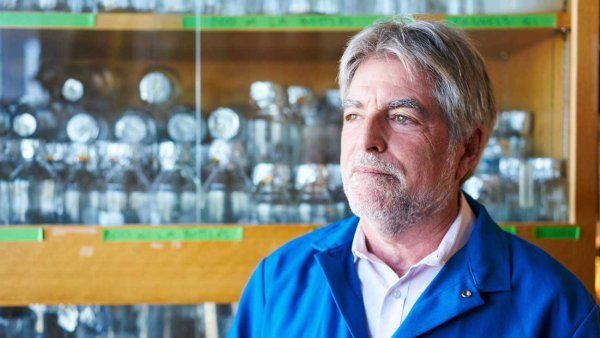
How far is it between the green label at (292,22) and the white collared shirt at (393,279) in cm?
62

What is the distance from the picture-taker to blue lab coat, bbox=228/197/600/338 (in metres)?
1.09

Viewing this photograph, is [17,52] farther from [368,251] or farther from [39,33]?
[368,251]

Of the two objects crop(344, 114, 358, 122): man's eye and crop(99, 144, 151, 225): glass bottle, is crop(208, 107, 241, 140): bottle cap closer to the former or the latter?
crop(99, 144, 151, 225): glass bottle

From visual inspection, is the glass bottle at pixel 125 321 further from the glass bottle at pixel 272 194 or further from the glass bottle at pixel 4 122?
the glass bottle at pixel 4 122

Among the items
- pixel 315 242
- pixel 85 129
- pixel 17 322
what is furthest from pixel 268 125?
pixel 17 322

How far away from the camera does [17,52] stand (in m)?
1.72

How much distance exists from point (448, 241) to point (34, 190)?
1.04 meters

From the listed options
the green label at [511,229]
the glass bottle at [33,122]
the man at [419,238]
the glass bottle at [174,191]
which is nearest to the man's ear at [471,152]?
the man at [419,238]

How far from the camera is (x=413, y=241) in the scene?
3.95 ft

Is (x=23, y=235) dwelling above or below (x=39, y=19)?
below

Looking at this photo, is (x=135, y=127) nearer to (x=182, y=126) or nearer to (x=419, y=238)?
(x=182, y=126)

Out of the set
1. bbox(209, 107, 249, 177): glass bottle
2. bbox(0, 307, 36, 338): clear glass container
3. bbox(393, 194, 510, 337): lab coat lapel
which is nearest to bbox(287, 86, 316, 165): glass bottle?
bbox(209, 107, 249, 177): glass bottle

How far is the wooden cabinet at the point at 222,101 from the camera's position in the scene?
161cm

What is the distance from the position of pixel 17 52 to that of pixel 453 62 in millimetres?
1112
